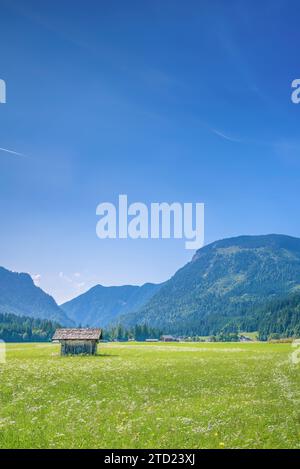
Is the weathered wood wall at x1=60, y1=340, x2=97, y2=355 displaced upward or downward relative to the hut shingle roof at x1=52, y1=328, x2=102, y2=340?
downward

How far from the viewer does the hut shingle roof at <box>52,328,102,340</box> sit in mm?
74312

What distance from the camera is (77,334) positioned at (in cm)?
7544

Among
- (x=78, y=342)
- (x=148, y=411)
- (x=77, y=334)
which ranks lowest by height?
(x=78, y=342)

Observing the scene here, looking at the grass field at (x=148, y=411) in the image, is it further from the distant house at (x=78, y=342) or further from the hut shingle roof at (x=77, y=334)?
the distant house at (x=78, y=342)

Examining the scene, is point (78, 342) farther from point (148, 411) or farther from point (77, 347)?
point (148, 411)

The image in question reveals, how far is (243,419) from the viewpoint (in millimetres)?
23484

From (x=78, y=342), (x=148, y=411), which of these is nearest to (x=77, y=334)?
(x=78, y=342)

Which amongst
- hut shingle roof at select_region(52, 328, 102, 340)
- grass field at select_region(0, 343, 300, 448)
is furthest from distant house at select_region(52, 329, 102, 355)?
grass field at select_region(0, 343, 300, 448)

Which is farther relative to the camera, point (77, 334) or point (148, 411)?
point (77, 334)

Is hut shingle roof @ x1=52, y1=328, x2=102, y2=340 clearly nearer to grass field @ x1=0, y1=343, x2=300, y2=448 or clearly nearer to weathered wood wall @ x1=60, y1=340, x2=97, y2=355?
weathered wood wall @ x1=60, y1=340, x2=97, y2=355

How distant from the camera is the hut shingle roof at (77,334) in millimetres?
74312

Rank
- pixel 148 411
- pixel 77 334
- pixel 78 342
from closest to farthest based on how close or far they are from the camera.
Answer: pixel 148 411
pixel 78 342
pixel 77 334

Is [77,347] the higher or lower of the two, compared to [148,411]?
lower

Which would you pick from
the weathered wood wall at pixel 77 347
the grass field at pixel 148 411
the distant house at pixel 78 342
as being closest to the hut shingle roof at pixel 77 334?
the distant house at pixel 78 342
